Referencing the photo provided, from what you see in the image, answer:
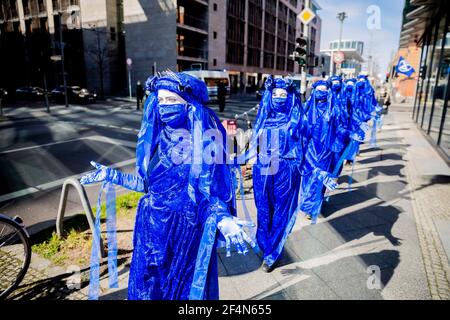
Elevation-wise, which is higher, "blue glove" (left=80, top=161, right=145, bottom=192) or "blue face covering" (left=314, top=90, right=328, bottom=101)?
"blue face covering" (left=314, top=90, right=328, bottom=101)

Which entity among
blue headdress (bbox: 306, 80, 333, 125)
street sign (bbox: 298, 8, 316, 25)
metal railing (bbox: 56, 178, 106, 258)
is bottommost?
metal railing (bbox: 56, 178, 106, 258)

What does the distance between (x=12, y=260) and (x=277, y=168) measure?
3.16 m

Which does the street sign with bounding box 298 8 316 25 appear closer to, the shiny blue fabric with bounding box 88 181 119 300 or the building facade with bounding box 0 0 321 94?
the shiny blue fabric with bounding box 88 181 119 300

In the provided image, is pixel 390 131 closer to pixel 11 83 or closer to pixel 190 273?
pixel 190 273

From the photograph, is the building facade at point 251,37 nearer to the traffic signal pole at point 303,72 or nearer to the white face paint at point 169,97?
the traffic signal pole at point 303,72

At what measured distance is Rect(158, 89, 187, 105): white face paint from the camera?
2.08m

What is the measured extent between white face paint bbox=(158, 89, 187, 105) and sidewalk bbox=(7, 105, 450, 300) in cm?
200

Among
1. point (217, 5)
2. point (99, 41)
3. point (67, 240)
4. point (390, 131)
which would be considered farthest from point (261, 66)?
point (67, 240)

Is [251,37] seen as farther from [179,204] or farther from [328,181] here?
[179,204]

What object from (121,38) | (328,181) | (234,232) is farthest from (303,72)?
(121,38)

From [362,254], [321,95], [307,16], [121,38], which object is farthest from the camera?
[121,38]

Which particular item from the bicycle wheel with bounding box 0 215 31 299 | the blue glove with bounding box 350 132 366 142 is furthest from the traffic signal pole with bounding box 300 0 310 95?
the bicycle wheel with bounding box 0 215 31 299

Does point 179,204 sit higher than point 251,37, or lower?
lower

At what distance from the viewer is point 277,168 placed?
3371 millimetres
